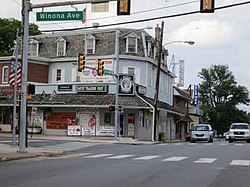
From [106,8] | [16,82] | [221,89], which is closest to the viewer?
[106,8]

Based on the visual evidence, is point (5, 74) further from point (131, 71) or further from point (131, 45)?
point (131, 45)

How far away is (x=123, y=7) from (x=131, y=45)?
2839 cm

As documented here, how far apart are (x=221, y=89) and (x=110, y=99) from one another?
60979 mm

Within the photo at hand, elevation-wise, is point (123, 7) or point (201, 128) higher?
point (123, 7)

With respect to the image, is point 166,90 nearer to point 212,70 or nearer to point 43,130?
point 43,130

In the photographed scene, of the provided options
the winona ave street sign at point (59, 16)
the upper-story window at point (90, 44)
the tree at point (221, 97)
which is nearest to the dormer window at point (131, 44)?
the upper-story window at point (90, 44)

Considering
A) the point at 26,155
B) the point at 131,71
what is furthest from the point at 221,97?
the point at 26,155

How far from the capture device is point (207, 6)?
1767 cm

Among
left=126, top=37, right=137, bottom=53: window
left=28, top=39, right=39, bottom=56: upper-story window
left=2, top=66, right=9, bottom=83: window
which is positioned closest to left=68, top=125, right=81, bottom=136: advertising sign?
left=126, top=37, right=137, bottom=53: window

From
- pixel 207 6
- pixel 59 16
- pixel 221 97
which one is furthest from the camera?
pixel 221 97

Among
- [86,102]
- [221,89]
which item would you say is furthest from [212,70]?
[86,102]

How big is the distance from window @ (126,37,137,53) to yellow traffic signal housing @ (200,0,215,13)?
93.6 feet

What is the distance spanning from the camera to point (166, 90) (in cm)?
5612

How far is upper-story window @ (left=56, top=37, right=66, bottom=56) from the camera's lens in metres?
49.1
